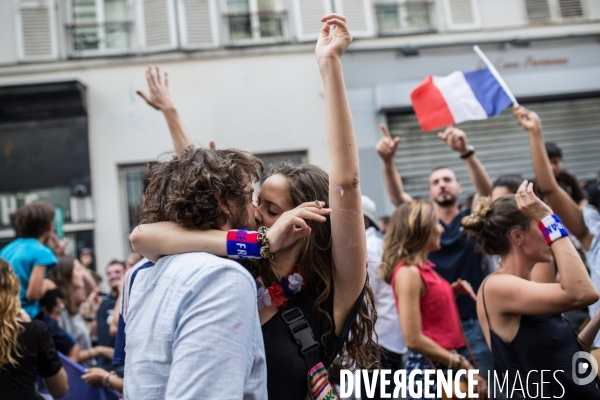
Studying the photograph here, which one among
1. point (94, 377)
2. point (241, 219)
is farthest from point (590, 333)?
point (94, 377)

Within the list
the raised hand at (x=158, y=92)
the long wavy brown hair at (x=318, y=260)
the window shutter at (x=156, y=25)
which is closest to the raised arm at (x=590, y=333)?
the long wavy brown hair at (x=318, y=260)

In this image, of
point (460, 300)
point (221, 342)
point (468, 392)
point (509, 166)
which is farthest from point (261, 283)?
point (509, 166)

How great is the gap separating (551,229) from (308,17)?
8.35m

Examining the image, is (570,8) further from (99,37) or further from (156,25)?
(99,37)

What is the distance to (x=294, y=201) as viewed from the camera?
196 centimetres

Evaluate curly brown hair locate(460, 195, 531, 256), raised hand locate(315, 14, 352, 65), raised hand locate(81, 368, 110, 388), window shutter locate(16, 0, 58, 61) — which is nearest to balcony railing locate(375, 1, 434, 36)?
window shutter locate(16, 0, 58, 61)

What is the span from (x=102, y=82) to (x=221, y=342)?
9.56 metres

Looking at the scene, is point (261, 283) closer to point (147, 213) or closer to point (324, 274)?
point (324, 274)

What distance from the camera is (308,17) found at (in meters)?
10.2

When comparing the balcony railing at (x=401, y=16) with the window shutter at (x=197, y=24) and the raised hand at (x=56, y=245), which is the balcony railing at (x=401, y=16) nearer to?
the window shutter at (x=197, y=24)

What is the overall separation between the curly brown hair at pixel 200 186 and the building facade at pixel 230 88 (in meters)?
8.14

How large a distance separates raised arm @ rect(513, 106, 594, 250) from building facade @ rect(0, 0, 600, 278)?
620 cm

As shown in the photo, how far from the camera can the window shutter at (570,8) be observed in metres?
10.7

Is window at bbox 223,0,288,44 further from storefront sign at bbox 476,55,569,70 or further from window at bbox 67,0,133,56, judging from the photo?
storefront sign at bbox 476,55,569,70
